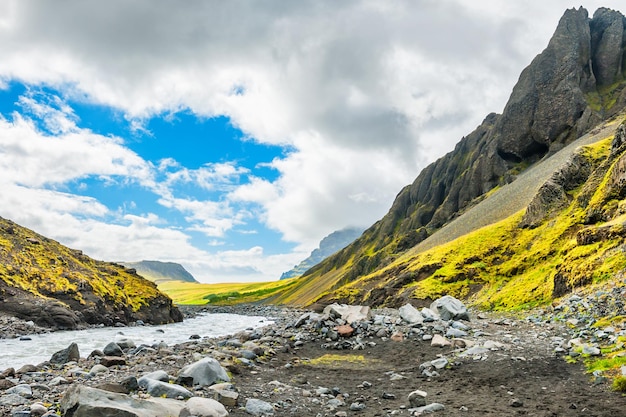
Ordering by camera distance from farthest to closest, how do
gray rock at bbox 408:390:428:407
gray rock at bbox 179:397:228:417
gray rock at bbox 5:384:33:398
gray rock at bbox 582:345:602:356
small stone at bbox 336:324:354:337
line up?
small stone at bbox 336:324:354:337 → gray rock at bbox 582:345:602:356 → gray rock at bbox 408:390:428:407 → gray rock at bbox 5:384:33:398 → gray rock at bbox 179:397:228:417

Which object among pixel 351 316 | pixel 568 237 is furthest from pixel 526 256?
pixel 351 316

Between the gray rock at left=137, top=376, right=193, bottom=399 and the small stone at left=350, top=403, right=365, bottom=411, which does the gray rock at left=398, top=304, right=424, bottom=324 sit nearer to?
the small stone at left=350, top=403, right=365, bottom=411

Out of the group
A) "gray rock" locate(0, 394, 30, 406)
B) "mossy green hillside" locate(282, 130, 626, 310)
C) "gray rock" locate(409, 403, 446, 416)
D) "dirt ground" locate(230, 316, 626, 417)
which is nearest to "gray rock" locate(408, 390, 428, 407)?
"dirt ground" locate(230, 316, 626, 417)

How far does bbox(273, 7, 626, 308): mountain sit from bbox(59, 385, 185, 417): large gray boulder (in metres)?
31.4

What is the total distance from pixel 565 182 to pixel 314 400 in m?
64.2

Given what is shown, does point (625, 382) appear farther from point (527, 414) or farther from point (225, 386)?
point (225, 386)

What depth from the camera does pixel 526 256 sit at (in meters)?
56.8

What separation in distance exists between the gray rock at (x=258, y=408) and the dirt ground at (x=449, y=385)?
0.28 m

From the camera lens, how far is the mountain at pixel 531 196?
44.9 m

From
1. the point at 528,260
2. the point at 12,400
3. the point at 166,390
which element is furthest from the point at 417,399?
the point at 528,260

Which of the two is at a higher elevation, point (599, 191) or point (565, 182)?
point (565, 182)

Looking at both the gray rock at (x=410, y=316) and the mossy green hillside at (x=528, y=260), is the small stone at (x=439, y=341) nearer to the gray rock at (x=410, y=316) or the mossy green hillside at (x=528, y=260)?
the gray rock at (x=410, y=316)

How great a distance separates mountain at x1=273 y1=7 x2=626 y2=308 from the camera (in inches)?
1769

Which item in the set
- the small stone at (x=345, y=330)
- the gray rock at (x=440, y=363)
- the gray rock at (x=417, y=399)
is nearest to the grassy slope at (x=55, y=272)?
the small stone at (x=345, y=330)
